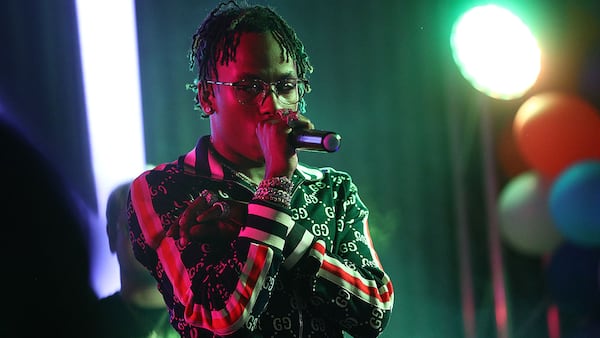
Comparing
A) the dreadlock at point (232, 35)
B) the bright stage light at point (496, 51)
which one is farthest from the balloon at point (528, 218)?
the dreadlock at point (232, 35)

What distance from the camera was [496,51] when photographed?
242 centimetres

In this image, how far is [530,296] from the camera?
2488 mm

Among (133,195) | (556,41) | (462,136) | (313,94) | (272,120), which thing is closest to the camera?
(272,120)

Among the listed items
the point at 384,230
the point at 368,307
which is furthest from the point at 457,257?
the point at 368,307

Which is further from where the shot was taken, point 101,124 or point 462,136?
point 462,136

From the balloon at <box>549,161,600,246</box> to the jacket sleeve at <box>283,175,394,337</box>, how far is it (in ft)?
4.49

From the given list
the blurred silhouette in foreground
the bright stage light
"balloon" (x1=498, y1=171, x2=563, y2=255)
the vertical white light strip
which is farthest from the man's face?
"balloon" (x1=498, y1=171, x2=563, y2=255)

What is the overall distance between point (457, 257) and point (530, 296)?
1.30 feet

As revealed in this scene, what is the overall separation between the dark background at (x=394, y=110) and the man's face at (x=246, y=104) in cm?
34

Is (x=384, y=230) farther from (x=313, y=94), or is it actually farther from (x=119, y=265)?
(x=119, y=265)

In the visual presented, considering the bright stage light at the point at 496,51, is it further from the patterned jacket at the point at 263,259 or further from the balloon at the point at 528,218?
the patterned jacket at the point at 263,259

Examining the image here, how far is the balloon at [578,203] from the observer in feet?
8.10

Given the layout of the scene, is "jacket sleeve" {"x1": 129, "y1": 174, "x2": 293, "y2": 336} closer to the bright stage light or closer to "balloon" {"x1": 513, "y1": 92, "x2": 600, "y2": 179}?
the bright stage light

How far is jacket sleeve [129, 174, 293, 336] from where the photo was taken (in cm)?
122
